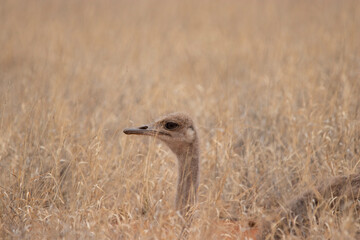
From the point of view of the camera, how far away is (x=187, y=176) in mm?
3807

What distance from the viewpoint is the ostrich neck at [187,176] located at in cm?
371

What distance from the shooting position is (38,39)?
388 inches

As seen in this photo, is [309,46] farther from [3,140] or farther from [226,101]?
[3,140]

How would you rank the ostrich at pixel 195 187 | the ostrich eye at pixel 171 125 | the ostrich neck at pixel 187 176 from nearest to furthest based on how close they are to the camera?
1. the ostrich at pixel 195 187
2. the ostrich neck at pixel 187 176
3. the ostrich eye at pixel 171 125

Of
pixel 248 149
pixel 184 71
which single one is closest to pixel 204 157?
pixel 248 149

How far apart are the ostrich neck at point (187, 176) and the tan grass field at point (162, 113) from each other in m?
0.14

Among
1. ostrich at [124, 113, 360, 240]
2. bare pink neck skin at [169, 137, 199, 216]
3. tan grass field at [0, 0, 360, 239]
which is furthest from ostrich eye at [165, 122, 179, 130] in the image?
tan grass field at [0, 0, 360, 239]

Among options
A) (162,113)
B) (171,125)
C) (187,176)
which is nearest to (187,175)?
(187,176)

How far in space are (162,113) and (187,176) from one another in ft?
3.11

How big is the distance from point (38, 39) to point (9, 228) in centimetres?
699

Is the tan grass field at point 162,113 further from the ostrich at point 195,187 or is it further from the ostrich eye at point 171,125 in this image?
the ostrich eye at point 171,125

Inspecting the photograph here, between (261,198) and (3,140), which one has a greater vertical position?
(3,140)

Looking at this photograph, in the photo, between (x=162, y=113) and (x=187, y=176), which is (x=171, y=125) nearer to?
(x=187, y=176)

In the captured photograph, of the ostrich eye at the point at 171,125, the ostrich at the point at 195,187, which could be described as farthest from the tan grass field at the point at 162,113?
the ostrich eye at the point at 171,125
